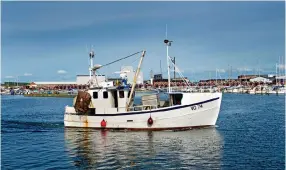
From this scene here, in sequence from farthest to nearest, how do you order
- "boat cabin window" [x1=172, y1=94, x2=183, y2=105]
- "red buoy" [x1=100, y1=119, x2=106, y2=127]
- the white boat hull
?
"red buoy" [x1=100, y1=119, x2=106, y2=127]
"boat cabin window" [x1=172, y1=94, x2=183, y2=105]
the white boat hull

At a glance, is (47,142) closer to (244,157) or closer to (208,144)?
(208,144)

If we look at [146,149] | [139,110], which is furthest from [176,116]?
[146,149]

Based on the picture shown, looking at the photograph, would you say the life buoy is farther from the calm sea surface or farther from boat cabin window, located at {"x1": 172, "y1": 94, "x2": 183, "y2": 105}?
boat cabin window, located at {"x1": 172, "y1": 94, "x2": 183, "y2": 105}

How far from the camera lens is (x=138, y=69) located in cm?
3853

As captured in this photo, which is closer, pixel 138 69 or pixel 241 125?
pixel 138 69

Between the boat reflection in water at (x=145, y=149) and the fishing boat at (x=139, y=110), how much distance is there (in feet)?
A: 3.70

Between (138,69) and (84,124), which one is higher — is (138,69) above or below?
above

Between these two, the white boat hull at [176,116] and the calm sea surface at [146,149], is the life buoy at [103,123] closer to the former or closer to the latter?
the white boat hull at [176,116]

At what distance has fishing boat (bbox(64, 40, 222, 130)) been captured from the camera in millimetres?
34912

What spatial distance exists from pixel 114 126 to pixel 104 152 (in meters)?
10.1

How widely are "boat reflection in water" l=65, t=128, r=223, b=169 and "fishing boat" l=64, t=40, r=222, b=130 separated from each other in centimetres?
113

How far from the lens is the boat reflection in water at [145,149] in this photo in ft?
75.5

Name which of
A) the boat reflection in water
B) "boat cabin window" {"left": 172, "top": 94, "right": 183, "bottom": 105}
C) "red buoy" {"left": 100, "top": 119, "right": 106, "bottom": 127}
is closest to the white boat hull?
"red buoy" {"left": 100, "top": 119, "right": 106, "bottom": 127}

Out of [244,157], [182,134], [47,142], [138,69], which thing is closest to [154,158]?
[244,157]
